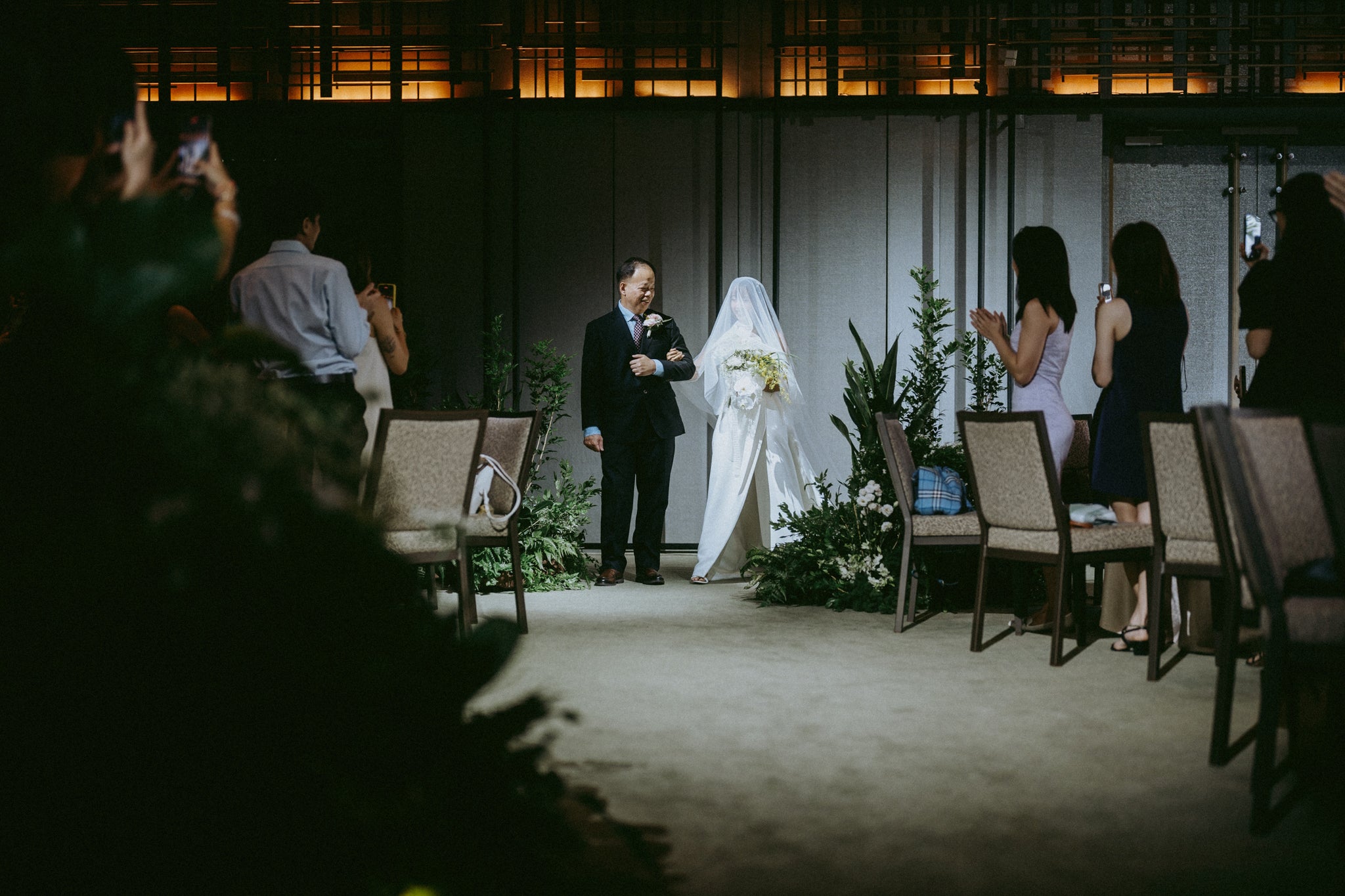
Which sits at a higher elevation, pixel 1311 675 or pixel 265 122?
pixel 265 122

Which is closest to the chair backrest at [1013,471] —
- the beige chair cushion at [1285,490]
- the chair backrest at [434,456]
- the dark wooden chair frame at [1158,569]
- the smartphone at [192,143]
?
the dark wooden chair frame at [1158,569]

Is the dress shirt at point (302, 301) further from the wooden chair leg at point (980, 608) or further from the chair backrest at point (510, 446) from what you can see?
the wooden chair leg at point (980, 608)

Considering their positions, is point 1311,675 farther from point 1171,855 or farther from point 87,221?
point 87,221

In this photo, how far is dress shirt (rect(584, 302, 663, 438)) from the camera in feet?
20.2

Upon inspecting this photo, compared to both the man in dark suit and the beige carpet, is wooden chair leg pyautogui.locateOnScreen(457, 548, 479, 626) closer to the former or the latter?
the beige carpet

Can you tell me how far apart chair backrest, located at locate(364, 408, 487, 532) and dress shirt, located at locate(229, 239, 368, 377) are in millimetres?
287

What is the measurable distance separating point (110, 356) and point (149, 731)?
11.4 inches

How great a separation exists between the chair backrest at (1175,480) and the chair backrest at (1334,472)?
1.30m

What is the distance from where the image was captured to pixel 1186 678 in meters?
3.74

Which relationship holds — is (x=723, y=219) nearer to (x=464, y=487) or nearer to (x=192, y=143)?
(x=464, y=487)

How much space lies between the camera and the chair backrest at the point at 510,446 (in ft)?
16.0

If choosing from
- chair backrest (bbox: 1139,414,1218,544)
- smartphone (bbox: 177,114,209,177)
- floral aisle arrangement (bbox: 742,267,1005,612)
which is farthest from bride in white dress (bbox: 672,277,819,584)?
smartphone (bbox: 177,114,209,177)

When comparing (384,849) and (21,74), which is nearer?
(21,74)

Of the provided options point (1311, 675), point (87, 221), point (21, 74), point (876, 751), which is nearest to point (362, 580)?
point (87, 221)
